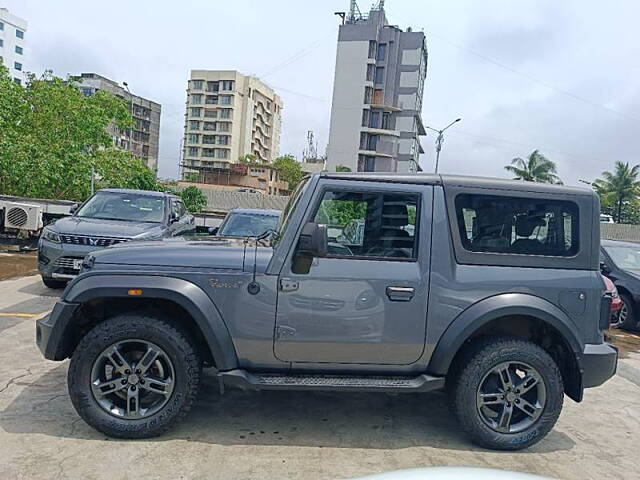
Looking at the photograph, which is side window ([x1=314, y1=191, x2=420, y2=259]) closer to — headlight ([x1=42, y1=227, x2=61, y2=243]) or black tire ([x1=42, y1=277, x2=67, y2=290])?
headlight ([x1=42, y1=227, x2=61, y2=243])

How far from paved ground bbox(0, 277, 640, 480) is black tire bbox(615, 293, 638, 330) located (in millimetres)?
3916

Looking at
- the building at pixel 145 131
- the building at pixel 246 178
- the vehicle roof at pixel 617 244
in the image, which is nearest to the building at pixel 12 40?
the building at pixel 145 131

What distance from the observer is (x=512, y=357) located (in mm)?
3340

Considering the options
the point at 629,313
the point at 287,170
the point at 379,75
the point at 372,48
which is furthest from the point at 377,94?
the point at 629,313

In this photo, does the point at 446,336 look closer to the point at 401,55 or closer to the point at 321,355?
the point at 321,355

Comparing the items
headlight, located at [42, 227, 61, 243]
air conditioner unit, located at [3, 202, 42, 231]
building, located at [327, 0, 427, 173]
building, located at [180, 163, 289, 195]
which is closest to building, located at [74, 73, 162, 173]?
building, located at [180, 163, 289, 195]

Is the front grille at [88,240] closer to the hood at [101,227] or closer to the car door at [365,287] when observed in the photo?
the hood at [101,227]

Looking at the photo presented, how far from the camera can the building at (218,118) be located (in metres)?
82.2

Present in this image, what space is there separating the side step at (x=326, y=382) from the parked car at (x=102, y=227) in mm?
3293

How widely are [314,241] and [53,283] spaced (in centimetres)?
591

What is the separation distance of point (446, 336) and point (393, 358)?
1.33 feet

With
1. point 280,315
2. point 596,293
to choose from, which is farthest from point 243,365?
point 596,293

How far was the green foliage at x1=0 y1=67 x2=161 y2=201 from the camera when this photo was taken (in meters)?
14.2

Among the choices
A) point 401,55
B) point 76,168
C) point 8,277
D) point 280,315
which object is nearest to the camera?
point 280,315
